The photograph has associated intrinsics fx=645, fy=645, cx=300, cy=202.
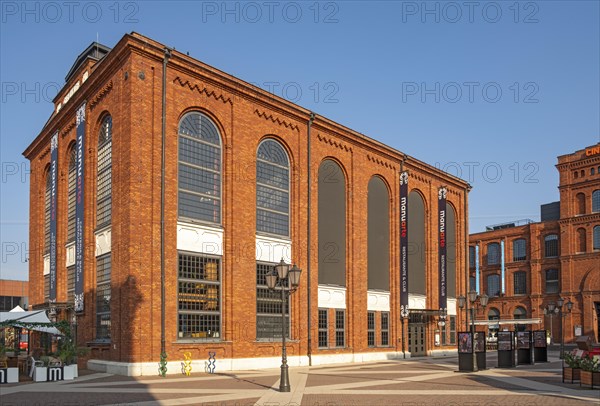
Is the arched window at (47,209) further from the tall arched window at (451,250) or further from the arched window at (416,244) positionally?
the tall arched window at (451,250)

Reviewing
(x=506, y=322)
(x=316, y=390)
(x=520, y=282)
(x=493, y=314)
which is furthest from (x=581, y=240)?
(x=316, y=390)

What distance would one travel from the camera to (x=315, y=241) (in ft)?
122

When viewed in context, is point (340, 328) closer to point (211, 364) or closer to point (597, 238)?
point (211, 364)

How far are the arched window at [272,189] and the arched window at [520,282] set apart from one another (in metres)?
47.8

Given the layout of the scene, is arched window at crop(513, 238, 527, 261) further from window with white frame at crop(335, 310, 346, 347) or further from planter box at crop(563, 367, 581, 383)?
planter box at crop(563, 367, 581, 383)

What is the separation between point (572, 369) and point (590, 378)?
1665 millimetres

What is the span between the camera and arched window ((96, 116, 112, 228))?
3072 cm

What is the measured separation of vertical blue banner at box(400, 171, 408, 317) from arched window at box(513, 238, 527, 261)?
36.0m

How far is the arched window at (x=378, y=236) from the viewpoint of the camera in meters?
42.1

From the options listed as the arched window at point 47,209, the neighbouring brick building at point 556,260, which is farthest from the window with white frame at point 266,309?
the neighbouring brick building at point 556,260

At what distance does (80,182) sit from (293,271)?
610 inches

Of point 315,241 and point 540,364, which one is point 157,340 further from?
point 540,364

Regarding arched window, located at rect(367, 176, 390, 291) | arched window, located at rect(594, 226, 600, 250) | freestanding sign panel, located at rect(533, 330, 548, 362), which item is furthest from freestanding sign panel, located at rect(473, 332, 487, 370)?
arched window, located at rect(594, 226, 600, 250)

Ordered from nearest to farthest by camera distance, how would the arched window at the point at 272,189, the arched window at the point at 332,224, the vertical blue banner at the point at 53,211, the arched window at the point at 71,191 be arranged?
the arched window at the point at 272,189 → the arched window at the point at 71,191 → the vertical blue banner at the point at 53,211 → the arched window at the point at 332,224
